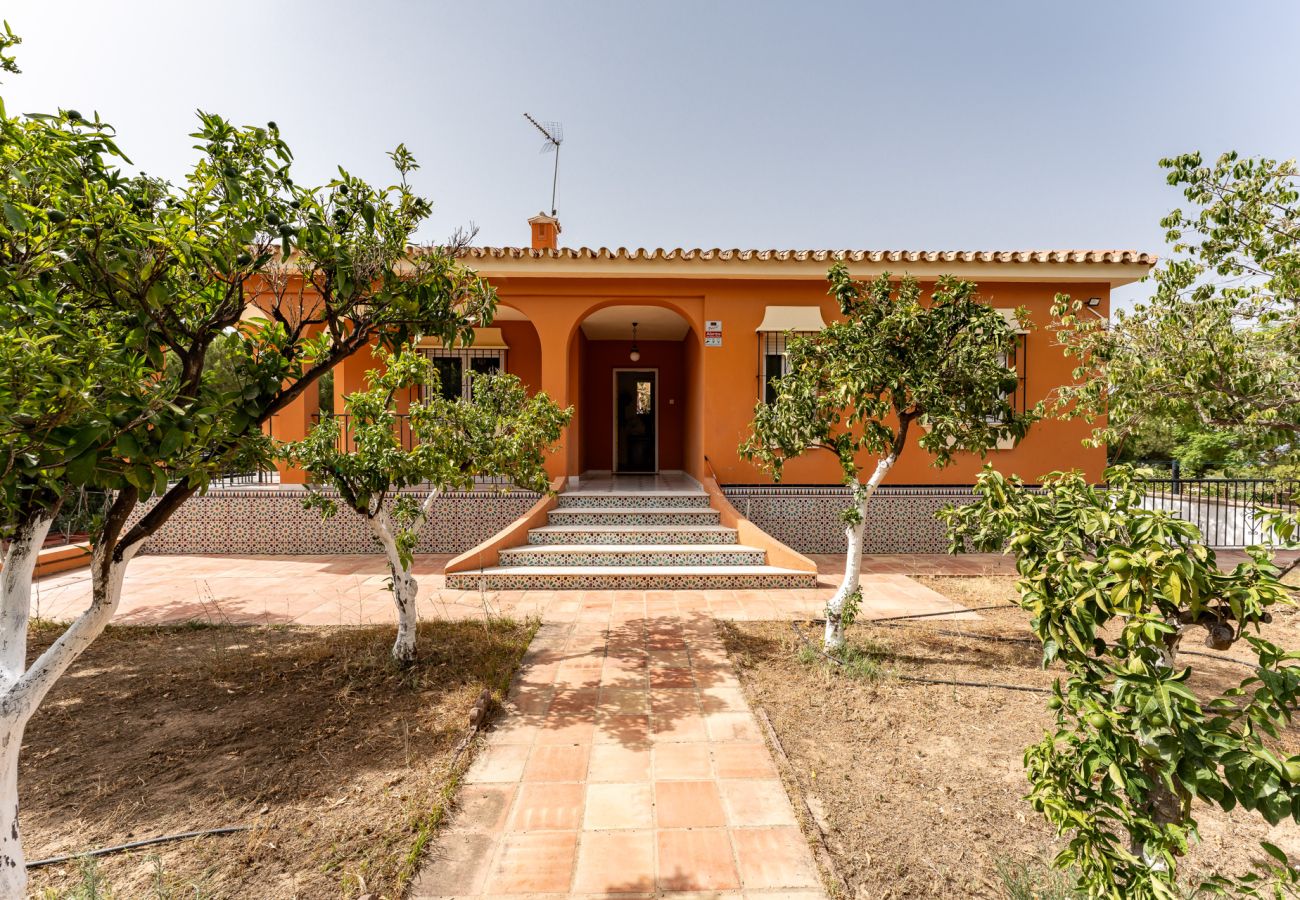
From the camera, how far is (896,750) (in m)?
3.03

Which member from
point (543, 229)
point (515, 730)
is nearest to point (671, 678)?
point (515, 730)

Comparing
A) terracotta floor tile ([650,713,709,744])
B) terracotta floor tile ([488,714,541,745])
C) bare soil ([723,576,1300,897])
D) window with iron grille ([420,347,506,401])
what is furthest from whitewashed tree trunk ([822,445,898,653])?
window with iron grille ([420,347,506,401])

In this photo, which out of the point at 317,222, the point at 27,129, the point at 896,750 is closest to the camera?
the point at 27,129

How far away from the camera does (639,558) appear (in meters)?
6.87

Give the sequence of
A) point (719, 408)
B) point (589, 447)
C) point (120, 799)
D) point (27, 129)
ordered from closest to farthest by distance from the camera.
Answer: point (27, 129)
point (120, 799)
point (719, 408)
point (589, 447)

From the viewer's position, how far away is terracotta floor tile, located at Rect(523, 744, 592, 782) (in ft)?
9.23

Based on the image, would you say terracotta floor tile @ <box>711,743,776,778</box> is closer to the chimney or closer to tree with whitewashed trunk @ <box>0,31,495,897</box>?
tree with whitewashed trunk @ <box>0,31,495,897</box>

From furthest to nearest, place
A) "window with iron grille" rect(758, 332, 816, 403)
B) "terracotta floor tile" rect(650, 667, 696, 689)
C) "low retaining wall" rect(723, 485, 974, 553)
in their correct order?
"window with iron grille" rect(758, 332, 816, 403) → "low retaining wall" rect(723, 485, 974, 553) → "terracotta floor tile" rect(650, 667, 696, 689)

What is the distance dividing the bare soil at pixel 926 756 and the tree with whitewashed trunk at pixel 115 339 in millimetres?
2891

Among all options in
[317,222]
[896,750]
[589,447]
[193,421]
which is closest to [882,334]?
[896,750]

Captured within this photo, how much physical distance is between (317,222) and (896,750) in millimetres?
4010

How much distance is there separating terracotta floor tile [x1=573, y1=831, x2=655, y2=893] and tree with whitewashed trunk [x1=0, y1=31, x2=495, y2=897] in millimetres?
1855

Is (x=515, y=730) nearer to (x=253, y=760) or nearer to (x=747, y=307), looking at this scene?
(x=253, y=760)

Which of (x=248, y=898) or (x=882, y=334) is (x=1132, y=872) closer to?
(x=248, y=898)
